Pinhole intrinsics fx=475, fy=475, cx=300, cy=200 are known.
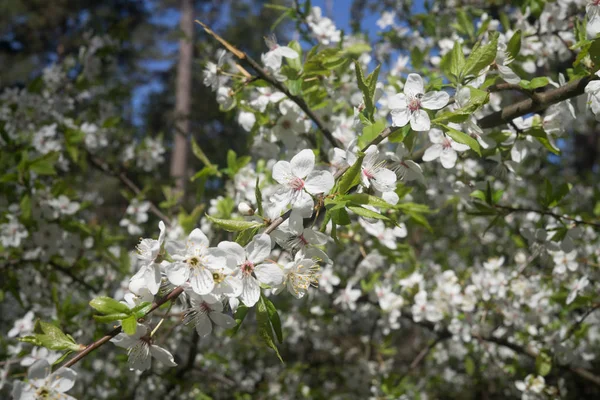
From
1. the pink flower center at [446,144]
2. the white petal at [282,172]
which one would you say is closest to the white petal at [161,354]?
the white petal at [282,172]

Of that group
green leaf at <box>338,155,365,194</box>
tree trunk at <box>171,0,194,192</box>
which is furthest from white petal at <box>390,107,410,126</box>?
tree trunk at <box>171,0,194,192</box>

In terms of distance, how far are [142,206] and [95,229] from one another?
558 millimetres

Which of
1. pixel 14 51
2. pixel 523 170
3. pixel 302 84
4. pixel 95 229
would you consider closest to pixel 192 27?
pixel 14 51

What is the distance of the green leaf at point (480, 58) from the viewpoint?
4.32ft

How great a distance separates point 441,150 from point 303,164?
2.01ft

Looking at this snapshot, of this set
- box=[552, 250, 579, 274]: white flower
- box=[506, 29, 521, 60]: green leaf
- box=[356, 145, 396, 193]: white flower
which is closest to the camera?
box=[356, 145, 396, 193]: white flower

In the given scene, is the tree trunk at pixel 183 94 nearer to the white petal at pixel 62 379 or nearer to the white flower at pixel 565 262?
the white flower at pixel 565 262

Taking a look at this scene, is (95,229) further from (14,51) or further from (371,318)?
(14,51)

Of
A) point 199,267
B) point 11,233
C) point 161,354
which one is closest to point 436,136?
point 199,267

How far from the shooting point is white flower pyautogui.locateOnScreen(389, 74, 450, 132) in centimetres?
130

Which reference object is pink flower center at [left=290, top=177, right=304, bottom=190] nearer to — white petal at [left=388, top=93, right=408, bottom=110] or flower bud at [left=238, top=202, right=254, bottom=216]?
flower bud at [left=238, top=202, right=254, bottom=216]

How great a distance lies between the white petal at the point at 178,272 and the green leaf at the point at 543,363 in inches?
78.6

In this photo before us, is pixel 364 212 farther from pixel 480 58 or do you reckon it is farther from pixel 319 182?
pixel 480 58

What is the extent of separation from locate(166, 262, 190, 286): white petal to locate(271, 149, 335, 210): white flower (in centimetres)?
29
